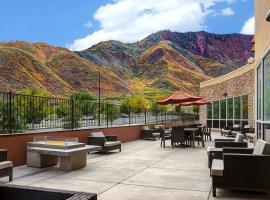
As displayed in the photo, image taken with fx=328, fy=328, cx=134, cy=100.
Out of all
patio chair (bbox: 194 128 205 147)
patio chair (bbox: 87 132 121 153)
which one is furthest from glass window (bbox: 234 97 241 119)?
patio chair (bbox: 87 132 121 153)

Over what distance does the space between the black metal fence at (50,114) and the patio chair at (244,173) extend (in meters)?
5.26

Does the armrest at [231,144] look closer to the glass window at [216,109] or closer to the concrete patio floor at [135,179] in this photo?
the concrete patio floor at [135,179]

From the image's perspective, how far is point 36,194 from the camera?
233 cm

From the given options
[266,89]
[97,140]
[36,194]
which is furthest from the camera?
[97,140]

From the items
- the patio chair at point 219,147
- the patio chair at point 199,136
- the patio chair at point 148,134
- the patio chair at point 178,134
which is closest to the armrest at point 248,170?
the patio chair at point 219,147

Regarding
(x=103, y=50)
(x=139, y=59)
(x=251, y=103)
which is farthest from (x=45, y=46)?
(x=251, y=103)

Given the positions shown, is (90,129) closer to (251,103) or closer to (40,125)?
(40,125)

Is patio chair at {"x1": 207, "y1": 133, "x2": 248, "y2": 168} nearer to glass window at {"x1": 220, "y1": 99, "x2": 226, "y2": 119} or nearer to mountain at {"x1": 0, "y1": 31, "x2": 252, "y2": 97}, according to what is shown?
glass window at {"x1": 220, "y1": 99, "x2": 226, "y2": 119}

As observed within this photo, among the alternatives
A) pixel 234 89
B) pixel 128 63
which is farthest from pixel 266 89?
pixel 128 63

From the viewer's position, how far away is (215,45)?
144 m

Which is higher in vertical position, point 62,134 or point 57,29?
point 57,29

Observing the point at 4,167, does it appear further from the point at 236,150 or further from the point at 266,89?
the point at 266,89

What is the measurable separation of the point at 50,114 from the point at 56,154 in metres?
2.50

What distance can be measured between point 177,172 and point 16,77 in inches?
3305
